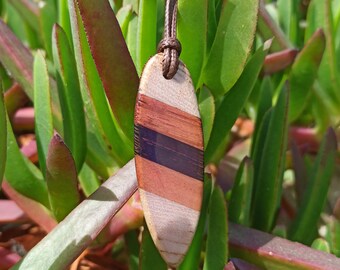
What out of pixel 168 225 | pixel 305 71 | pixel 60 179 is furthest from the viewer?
pixel 305 71

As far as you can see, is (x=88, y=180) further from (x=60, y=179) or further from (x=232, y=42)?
(x=232, y=42)

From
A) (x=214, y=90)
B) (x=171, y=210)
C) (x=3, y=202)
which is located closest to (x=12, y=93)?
(x=3, y=202)

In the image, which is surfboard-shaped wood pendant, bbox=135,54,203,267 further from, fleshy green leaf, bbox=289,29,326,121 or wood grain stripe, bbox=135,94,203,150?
fleshy green leaf, bbox=289,29,326,121

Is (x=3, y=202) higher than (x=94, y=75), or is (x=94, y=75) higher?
(x=94, y=75)

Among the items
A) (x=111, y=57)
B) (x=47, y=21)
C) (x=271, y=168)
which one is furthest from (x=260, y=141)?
(x=47, y=21)

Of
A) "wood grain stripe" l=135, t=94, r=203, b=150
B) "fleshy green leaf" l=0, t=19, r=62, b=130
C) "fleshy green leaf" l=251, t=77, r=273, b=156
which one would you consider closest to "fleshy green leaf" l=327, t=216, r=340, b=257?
"fleshy green leaf" l=251, t=77, r=273, b=156

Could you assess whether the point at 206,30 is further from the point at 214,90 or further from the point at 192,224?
the point at 192,224
